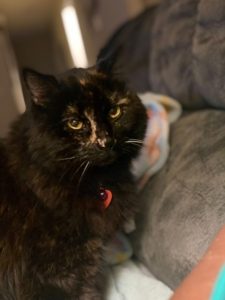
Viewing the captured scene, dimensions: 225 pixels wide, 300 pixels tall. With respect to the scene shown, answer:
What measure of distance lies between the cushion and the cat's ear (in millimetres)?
426

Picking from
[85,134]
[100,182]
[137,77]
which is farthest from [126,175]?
[137,77]

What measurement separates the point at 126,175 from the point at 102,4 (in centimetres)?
225

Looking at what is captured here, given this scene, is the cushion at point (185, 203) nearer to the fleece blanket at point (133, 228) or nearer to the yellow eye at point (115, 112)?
the fleece blanket at point (133, 228)

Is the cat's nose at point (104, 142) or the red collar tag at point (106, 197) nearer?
the cat's nose at point (104, 142)

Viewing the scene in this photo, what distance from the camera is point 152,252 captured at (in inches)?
40.4

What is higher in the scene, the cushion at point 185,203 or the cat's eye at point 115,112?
the cat's eye at point 115,112

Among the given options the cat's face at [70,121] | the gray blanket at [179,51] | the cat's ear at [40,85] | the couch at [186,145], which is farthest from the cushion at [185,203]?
the cat's ear at [40,85]

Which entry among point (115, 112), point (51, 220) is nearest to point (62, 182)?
point (51, 220)

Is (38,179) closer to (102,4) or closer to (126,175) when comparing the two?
(126,175)

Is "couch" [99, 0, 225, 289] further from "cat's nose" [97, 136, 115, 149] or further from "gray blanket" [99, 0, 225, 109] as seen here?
"cat's nose" [97, 136, 115, 149]

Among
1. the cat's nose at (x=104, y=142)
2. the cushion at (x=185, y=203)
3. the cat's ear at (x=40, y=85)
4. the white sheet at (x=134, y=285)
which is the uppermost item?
the cat's ear at (x=40, y=85)

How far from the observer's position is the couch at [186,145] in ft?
2.92

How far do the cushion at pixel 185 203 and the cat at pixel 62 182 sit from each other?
15cm

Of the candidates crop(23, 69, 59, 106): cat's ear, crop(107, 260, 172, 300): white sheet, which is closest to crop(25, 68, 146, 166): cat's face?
crop(23, 69, 59, 106): cat's ear
